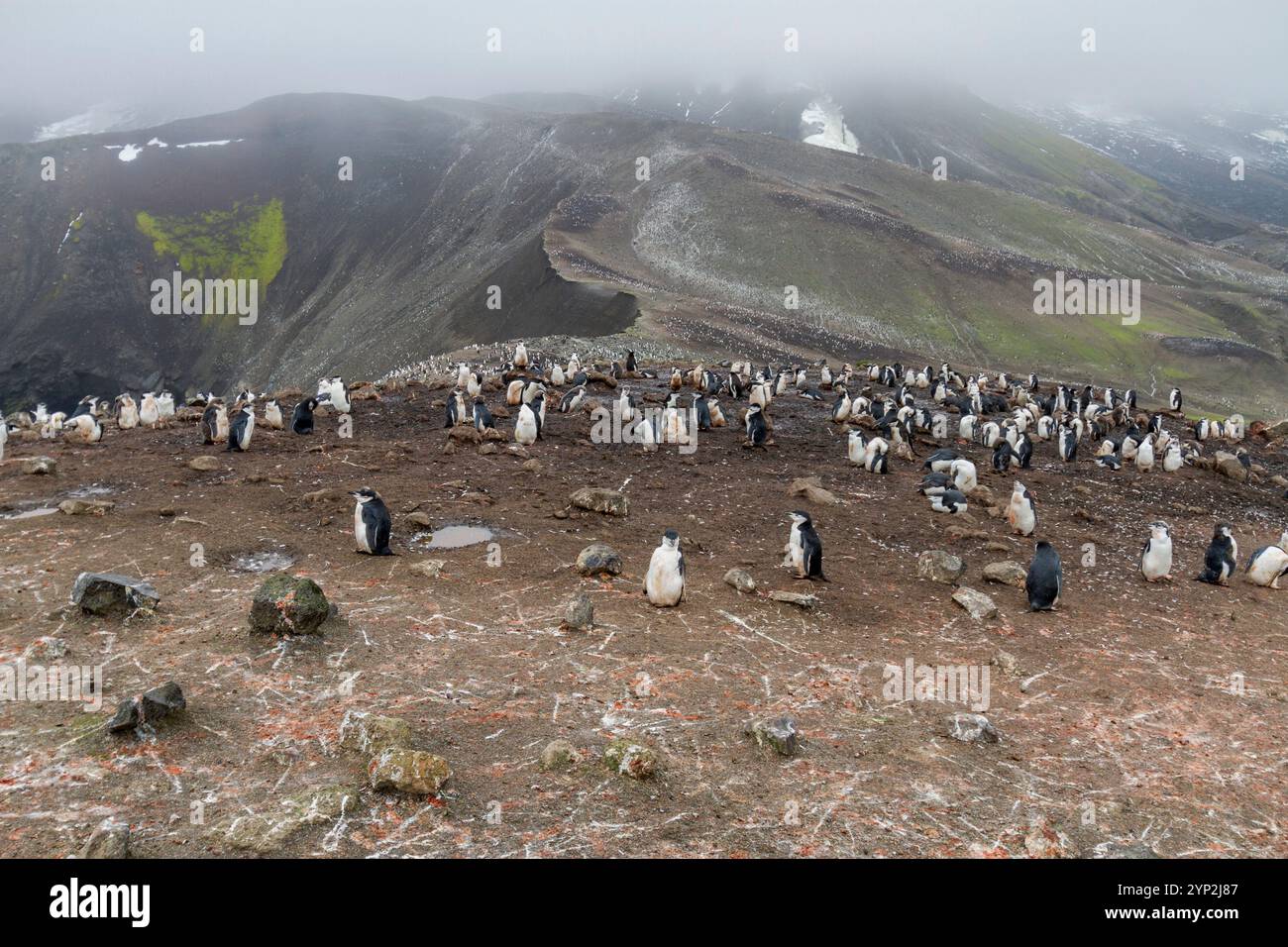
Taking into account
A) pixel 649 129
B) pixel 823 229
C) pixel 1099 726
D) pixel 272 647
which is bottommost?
pixel 1099 726

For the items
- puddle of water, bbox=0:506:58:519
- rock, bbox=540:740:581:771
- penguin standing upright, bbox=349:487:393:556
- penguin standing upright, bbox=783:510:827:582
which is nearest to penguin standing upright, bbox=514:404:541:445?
penguin standing upright, bbox=349:487:393:556

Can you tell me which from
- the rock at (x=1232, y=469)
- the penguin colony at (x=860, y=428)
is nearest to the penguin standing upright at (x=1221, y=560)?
the penguin colony at (x=860, y=428)

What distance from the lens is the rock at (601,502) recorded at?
593 inches

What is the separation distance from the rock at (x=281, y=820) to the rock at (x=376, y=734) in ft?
2.01

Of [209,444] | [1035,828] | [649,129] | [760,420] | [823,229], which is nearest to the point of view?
[1035,828]

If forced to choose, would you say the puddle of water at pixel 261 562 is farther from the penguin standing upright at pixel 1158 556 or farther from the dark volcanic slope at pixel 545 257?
the dark volcanic slope at pixel 545 257

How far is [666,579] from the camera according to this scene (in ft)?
36.4

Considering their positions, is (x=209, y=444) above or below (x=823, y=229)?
below

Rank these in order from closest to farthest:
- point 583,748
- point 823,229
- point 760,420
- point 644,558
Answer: point 583,748 → point 644,558 → point 760,420 → point 823,229

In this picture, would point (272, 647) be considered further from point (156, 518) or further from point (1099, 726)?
point (1099, 726)

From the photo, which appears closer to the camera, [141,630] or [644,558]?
[141,630]

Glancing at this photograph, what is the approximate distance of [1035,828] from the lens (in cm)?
Result: 680
